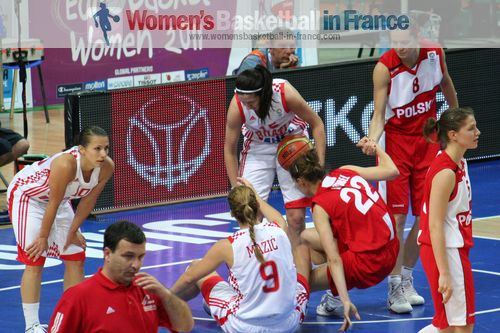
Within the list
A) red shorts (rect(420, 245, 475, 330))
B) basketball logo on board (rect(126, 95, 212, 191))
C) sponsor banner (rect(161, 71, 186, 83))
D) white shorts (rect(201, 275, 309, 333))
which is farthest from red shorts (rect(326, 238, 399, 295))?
sponsor banner (rect(161, 71, 186, 83))

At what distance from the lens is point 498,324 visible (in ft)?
27.9

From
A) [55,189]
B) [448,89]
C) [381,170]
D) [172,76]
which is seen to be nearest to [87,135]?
[55,189]

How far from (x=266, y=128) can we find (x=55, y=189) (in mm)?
1879

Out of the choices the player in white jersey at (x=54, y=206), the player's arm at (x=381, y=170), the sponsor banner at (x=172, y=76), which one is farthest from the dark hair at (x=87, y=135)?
the sponsor banner at (x=172, y=76)

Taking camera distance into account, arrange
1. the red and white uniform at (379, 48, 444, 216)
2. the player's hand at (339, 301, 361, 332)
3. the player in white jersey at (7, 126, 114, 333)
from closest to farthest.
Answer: the player's hand at (339, 301, 361, 332) < the player in white jersey at (7, 126, 114, 333) < the red and white uniform at (379, 48, 444, 216)

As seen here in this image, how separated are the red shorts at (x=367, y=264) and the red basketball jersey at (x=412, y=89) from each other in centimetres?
109

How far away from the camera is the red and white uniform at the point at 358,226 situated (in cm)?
818

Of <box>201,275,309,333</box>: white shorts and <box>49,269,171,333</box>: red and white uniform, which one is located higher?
<box>49,269,171,333</box>: red and white uniform

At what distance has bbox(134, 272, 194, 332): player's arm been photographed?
561 cm

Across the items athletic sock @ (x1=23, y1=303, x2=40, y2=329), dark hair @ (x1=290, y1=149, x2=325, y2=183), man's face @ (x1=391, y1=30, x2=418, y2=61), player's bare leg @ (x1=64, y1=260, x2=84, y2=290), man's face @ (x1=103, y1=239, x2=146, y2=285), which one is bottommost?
athletic sock @ (x1=23, y1=303, x2=40, y2=329)

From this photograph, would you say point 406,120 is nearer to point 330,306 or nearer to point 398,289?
point 398,289

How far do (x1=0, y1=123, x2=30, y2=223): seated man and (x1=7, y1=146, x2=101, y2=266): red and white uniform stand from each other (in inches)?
158

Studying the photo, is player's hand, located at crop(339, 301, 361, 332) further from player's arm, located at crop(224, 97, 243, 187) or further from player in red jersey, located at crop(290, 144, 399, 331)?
player's arm, located at crop(224, 97, 243, 187)

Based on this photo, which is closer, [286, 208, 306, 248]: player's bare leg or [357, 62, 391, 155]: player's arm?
[357, 62, 391, 155]: player's arm
